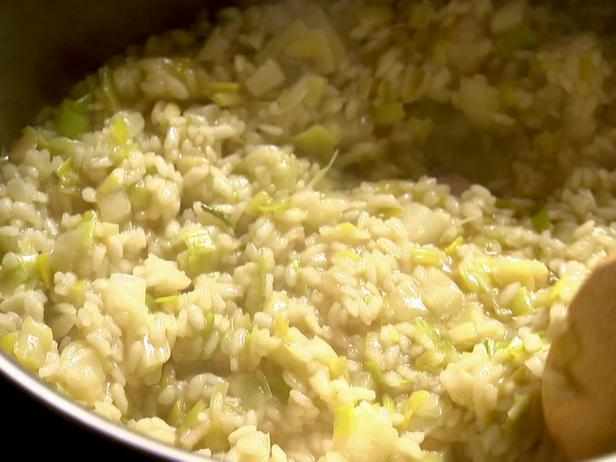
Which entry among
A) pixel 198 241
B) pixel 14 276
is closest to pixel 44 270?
pixel 14 276

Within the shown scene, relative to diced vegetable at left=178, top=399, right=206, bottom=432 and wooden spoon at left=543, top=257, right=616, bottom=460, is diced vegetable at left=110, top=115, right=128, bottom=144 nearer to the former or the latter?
diced vegetable at left=178, top=399, right=206, bottom=432

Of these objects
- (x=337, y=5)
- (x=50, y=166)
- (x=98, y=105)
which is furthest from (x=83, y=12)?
(x=337, y=5)

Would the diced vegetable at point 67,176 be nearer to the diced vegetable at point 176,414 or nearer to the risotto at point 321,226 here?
the risotto at point 321,226

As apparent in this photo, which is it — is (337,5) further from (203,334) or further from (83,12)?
(203,334)

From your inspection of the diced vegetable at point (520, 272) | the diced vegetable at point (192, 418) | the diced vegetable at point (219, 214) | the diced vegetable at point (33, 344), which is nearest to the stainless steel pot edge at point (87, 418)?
the diced vegetable at point (33, 344)

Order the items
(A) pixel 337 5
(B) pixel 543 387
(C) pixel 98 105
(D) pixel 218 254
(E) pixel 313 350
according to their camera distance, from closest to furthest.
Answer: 1. (B) pixel 543 387
2. (E) pixel 313 350
3. (D) pixel 218 254
4. (C) pixel 98 105
5. (A) pixel 337 5

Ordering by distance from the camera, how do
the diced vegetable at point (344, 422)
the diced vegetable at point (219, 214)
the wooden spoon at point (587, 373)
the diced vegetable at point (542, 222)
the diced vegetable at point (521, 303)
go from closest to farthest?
the wooden spoon at point (587, 373), the diced vegetable at point (344, 422), the diced vegetable at point (521, 303), the diced vegetable at point (219, 214), the diced vegetable at point (542, 222)

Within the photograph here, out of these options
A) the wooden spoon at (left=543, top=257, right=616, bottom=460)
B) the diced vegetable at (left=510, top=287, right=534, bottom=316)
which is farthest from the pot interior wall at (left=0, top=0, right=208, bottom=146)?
the wooden spoon at (left=543, top=257, right=616, bottom=460)
